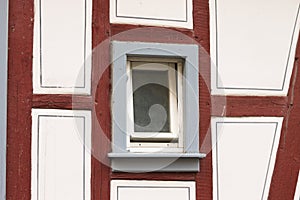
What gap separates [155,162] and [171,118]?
0.27m

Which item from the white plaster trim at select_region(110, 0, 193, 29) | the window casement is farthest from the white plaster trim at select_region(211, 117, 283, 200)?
the white plaster trim at select_region(110, 0, 193, 29)

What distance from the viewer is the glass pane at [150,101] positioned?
4.16 m

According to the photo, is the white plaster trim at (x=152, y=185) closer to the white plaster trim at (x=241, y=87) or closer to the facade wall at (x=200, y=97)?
the facade wall at (x=200, y=97)

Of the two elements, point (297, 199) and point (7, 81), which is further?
point (297, 199)

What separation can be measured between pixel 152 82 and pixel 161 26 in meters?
0.31

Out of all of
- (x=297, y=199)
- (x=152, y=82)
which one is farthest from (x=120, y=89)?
(x=297, y=199)

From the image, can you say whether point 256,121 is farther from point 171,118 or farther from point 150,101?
point 150,101

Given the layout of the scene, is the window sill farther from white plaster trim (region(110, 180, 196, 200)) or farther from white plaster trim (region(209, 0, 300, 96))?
white plaster trim (region(209, 0, 300, 96))

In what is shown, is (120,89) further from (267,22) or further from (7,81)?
(267,22)

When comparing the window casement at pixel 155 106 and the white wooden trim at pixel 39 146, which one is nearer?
the white wooden trim at pixel 39 146

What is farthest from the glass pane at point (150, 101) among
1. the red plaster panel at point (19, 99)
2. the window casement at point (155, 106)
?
the red plaster panel at point (19, 99)

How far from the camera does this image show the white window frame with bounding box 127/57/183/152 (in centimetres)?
412

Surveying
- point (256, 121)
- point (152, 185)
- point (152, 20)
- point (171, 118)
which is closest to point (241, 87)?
point (256, 121)

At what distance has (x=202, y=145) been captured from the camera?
4.18 meters
